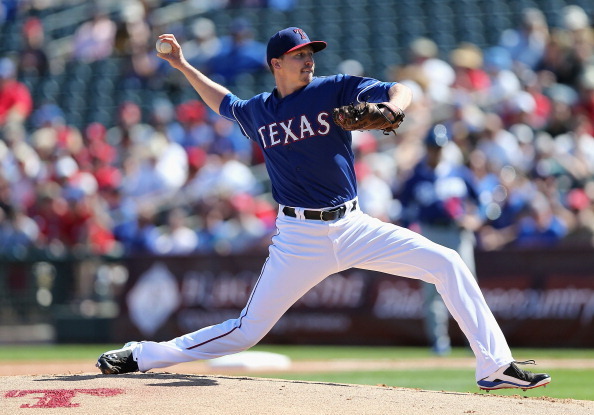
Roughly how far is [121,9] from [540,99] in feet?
27.3

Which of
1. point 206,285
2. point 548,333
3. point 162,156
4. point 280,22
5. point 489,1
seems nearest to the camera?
point 548,333

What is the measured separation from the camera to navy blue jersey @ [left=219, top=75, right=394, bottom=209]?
19.0 ft

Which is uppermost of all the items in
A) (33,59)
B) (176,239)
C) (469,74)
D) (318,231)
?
(33,59)

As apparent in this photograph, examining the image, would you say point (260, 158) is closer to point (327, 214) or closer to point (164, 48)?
point (164, 48)

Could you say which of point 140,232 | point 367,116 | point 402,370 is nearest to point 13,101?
point 140,232

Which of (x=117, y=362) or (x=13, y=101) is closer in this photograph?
(x=117, y=362)

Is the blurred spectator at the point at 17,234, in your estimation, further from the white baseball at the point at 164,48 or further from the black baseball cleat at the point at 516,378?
the black baseball cleat at the point at 516,378

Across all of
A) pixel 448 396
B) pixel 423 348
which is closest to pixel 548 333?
pixel 423 348

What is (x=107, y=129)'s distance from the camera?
53.8ft

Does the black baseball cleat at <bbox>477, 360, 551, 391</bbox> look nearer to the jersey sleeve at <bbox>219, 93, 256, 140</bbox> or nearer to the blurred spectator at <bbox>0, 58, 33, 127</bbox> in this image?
the jersey sleeve at <bbox>219, 93, 256, 140</bbox>

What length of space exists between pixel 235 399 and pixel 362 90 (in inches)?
72.3

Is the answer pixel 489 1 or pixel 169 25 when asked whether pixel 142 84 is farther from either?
pixel 489 1

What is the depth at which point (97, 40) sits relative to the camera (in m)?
17.9

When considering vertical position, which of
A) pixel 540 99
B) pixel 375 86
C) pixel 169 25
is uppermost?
pixel 169 25
